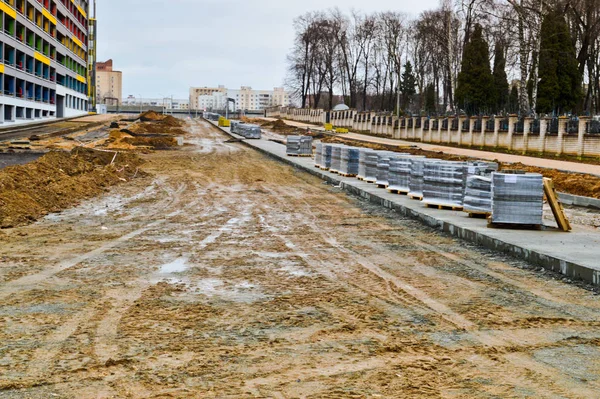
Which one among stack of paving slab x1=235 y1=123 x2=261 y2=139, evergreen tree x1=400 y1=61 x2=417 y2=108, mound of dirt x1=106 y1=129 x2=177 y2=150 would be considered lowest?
mound of dirt x1=106 y1=129 x2=177 y2=150

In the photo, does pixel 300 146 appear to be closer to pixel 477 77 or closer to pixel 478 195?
pixel 478 195

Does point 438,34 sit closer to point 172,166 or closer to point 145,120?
point 145,120

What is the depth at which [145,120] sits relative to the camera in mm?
81250

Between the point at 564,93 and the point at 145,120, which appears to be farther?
the point at 145,120

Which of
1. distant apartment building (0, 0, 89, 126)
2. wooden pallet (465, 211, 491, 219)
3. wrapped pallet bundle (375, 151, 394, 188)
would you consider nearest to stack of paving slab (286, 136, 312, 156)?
wrapped pallet bundle (375, 151, 394, 188)

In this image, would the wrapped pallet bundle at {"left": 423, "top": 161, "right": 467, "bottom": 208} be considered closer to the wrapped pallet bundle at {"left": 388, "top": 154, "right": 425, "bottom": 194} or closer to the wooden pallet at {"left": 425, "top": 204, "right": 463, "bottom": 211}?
the wooden pallet at {"left": 425, "top": 204, "right": 463, "bottom": 211}

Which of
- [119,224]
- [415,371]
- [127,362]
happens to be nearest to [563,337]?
[415,371]

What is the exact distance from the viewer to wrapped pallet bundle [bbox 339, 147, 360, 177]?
23.6m

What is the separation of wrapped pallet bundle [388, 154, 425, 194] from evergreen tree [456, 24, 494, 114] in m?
46.5

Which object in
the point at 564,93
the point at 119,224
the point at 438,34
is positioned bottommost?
the point at 119,224

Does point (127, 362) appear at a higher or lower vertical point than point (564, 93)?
lower

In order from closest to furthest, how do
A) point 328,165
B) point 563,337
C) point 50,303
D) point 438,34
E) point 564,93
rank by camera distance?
point 563,337
point 50,303
point 328,165
point 564,93
point 438,34

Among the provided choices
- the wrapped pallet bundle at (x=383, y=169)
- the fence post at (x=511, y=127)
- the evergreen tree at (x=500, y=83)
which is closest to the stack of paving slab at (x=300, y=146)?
the fence post at (x=511, y=127)

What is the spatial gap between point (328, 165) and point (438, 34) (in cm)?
5058
